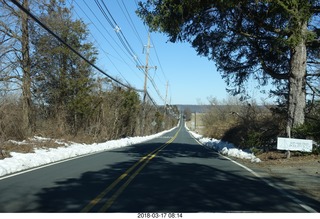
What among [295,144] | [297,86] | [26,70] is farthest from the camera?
[26,70]

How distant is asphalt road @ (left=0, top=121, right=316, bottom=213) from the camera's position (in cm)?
768

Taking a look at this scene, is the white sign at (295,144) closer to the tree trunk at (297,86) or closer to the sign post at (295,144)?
the sign post at (295,144)

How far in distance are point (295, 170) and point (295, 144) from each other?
9.38 feet

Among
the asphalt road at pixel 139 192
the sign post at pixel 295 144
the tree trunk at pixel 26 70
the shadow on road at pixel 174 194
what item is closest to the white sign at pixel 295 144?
the sign post at pixel 295 144

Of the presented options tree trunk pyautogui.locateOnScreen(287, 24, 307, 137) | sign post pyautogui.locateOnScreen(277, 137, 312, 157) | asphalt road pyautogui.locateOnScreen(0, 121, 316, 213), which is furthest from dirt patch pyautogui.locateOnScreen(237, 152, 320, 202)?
tree trunk pyautogui.locateOnScreen(287, 24, 307, 137)

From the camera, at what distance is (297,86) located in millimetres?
18094

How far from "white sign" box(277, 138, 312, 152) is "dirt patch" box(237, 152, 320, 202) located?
1.48 feet

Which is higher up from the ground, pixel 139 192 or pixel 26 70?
pixel 26 70

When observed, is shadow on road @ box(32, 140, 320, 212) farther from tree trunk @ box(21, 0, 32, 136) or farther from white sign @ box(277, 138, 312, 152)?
tree trunk @ box(21, 0, 32, 136)

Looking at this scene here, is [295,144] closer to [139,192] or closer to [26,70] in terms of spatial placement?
[139,192]

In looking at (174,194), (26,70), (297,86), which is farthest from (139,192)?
(26,70)

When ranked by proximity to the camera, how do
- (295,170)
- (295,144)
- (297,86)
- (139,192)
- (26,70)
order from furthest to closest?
(26,70) → (297,86) → (295,144) → (295,170) → (139,192)

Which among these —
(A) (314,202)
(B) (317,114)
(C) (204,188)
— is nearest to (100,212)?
(C) (204,188)

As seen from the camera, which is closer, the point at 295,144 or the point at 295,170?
the point at 295,170
